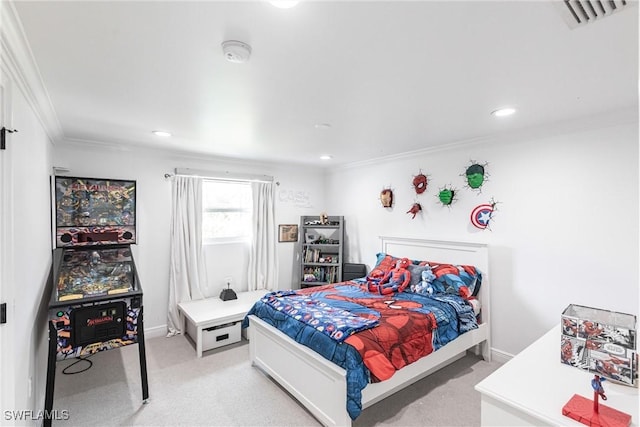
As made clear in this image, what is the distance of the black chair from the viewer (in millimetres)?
4629

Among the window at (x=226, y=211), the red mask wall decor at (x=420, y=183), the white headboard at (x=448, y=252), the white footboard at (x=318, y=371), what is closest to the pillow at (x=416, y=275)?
the white headboard at (x=448, y=252)

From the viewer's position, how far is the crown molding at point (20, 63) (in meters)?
1.26

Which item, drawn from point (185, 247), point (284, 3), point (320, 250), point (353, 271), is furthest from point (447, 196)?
point (185, 247)

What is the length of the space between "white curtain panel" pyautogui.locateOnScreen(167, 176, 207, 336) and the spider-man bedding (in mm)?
1180

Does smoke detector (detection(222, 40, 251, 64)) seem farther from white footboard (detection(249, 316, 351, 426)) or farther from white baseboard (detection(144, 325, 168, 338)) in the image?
white baseboard (detection(144, 325, 168, 338))

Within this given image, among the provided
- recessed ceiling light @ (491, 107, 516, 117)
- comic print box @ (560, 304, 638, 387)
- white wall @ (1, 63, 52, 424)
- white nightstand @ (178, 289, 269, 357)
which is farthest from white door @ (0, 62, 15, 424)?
recessed ceiling light @ (491, 107, 516, 117)

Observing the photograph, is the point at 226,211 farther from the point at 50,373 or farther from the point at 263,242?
the point at 50,373

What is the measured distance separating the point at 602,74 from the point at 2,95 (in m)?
3.16

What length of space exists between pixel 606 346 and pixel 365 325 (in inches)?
54.2

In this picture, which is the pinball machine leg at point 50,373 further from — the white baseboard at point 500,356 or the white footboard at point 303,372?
the white baseboard at point 500,356

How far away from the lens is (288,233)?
200 inches

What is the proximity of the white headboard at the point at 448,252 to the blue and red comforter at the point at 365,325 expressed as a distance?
35 cm

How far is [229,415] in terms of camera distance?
7.83ft

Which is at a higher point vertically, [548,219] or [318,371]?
[548,219]
